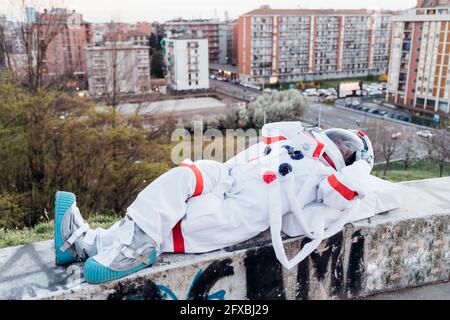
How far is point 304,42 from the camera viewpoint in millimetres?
43812

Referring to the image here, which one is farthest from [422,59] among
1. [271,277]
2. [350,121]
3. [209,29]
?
[271,277]

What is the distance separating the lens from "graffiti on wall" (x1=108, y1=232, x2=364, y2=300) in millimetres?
1983

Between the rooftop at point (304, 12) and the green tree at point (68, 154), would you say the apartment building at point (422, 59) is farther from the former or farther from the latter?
the green tree at point (68, 154)

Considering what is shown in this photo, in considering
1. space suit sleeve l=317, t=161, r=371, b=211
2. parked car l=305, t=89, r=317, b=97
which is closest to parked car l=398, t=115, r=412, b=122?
parked car l=305, t=89, r=317, b=97

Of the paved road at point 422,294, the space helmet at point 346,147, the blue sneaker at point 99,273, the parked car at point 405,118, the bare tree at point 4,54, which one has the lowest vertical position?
the parked car at point 405,118

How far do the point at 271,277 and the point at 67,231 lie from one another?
1042 mm

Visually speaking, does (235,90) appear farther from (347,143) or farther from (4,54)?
(347,143)

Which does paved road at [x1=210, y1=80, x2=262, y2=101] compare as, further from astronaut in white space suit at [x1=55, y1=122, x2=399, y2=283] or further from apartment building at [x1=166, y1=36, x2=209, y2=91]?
astronaut in white space suit at [x1=55, y1=122, x2=399, y2=283]

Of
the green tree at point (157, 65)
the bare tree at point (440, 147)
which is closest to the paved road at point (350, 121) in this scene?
the bare tree at point (440, 147)

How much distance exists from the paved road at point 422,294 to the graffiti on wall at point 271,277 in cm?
20

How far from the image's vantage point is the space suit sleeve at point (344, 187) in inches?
83.6

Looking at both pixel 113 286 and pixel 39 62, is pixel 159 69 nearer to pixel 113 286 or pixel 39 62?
pixel 39 62
